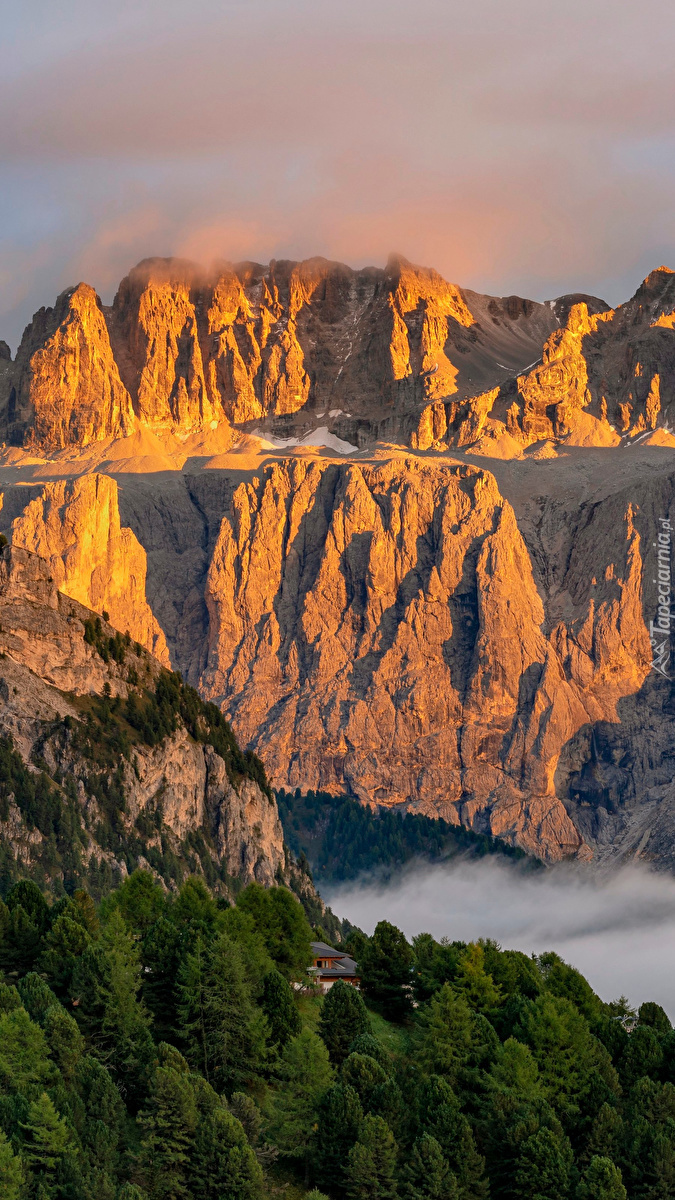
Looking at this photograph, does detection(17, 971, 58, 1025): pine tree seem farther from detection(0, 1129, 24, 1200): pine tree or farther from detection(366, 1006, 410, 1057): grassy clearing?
detection(366, 1006, 410, 1057): grassy clearing

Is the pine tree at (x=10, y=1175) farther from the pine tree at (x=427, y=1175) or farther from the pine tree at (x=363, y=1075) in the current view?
the pine tree at (x=363, y=1075)

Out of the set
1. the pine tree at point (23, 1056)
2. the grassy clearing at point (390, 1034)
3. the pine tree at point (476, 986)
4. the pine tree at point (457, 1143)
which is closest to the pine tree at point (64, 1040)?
the pine tree at point (23, 1056)

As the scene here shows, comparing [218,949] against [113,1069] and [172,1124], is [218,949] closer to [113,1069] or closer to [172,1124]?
[113,1069]

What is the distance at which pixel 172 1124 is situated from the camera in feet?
407

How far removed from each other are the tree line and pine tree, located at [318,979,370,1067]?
6.6 inches

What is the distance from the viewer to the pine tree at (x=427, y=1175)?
12506 centimetres

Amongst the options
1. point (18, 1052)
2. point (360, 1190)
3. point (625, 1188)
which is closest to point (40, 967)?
point (18, 1052)

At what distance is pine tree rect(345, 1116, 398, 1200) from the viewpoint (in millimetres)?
125275

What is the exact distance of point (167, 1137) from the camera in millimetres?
124312

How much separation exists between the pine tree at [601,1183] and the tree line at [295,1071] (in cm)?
17

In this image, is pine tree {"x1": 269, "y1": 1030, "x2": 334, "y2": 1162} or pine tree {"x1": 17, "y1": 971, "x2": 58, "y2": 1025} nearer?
pine tree {"x1": 269, "y1": 1030, "x2": 334, "y2": 1162}

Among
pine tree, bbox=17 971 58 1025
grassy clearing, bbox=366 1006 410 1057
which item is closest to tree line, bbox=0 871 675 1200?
pine tree, bbox=17 971 58 1025

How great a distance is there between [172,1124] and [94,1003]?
58.1 feet

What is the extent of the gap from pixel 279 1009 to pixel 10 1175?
35.6m
